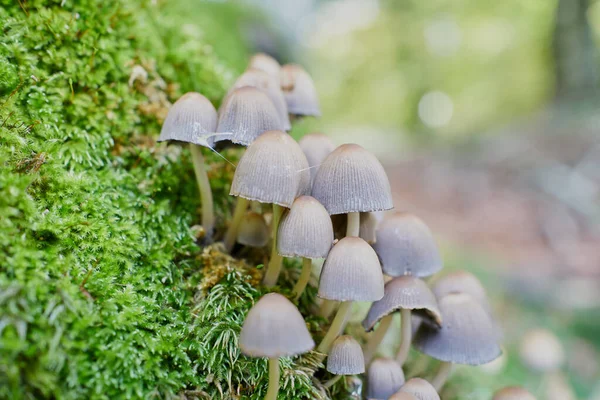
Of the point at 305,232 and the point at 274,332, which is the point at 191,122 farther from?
the point at 274,332

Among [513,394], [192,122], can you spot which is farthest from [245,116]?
[513,394]

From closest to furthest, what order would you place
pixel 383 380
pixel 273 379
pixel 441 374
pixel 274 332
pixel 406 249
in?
pixel 274 332, pixel 273 379, pixel 383 380, pixel 406 249, pixel 441 374

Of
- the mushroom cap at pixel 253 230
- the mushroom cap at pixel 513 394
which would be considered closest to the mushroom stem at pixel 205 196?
the mushroom cap at pixel 253 230

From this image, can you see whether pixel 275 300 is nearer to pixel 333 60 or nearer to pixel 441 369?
pixel 441 369

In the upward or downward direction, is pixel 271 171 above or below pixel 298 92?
below

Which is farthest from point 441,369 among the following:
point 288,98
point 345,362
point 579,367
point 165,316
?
point 579,367

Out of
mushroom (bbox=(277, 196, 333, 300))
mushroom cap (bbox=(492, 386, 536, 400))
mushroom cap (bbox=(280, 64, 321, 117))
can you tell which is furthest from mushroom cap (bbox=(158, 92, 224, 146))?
mushroom cap (bbox=(492, 386, 536, 400))

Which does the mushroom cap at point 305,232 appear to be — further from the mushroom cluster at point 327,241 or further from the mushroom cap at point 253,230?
the mushroom cap at point 253,230
